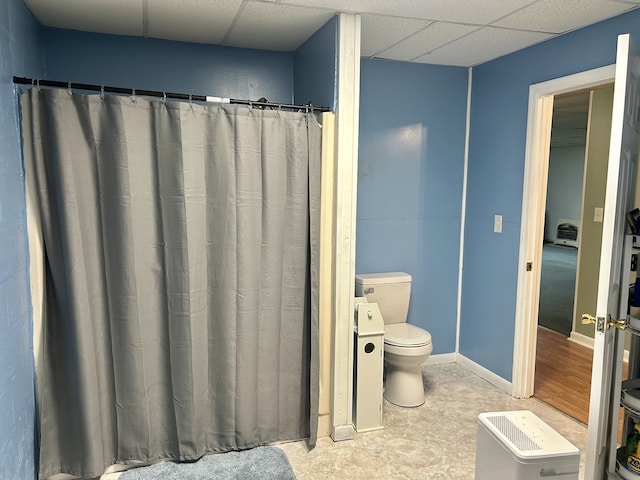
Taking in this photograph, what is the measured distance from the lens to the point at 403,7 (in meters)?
2.31

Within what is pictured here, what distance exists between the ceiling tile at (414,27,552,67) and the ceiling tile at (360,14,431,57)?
14.2 inches

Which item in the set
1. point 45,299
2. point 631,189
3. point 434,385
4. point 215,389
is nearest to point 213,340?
point 215,389

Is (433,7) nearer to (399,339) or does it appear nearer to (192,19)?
(192,19)

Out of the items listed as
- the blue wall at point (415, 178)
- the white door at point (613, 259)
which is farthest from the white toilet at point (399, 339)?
the white door at point (613, 259)

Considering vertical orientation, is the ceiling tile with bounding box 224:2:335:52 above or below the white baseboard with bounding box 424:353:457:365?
above

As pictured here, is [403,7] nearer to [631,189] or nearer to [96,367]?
[631,189]

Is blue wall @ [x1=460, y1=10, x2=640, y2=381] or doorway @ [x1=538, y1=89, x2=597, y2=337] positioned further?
doorway @ [x1=538, y1=89, x2=597, y2=337]

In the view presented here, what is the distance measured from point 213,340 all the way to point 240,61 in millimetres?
1804

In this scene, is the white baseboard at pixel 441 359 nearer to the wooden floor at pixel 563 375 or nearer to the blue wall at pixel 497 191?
the blue wall at pixel 497 191

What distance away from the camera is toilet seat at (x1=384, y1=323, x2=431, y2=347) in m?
2.96

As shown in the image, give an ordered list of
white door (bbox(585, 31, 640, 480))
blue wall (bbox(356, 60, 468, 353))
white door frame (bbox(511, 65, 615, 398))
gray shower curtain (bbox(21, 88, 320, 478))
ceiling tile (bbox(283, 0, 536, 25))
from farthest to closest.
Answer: blue wall (bbox(356, 60, 468, 353)) < white door frame (bbox(511, 65, 615, 398)) < ceiling tile (bbox(283, 0, 536, 25)) < gray shower curtain (bbox(21, 88, 320, 478)) < white door (bbox(585, 31, 640, 480))

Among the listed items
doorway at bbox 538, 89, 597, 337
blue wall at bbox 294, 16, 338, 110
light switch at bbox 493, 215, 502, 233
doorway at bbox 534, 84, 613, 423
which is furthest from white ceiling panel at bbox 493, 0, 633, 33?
doorway at bbox 538, 89, 597, 337

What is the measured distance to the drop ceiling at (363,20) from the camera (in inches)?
89.8

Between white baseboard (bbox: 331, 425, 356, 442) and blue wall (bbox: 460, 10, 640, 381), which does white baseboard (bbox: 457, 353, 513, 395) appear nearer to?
blue wall (bbox: 460, 10, 640, 381)
